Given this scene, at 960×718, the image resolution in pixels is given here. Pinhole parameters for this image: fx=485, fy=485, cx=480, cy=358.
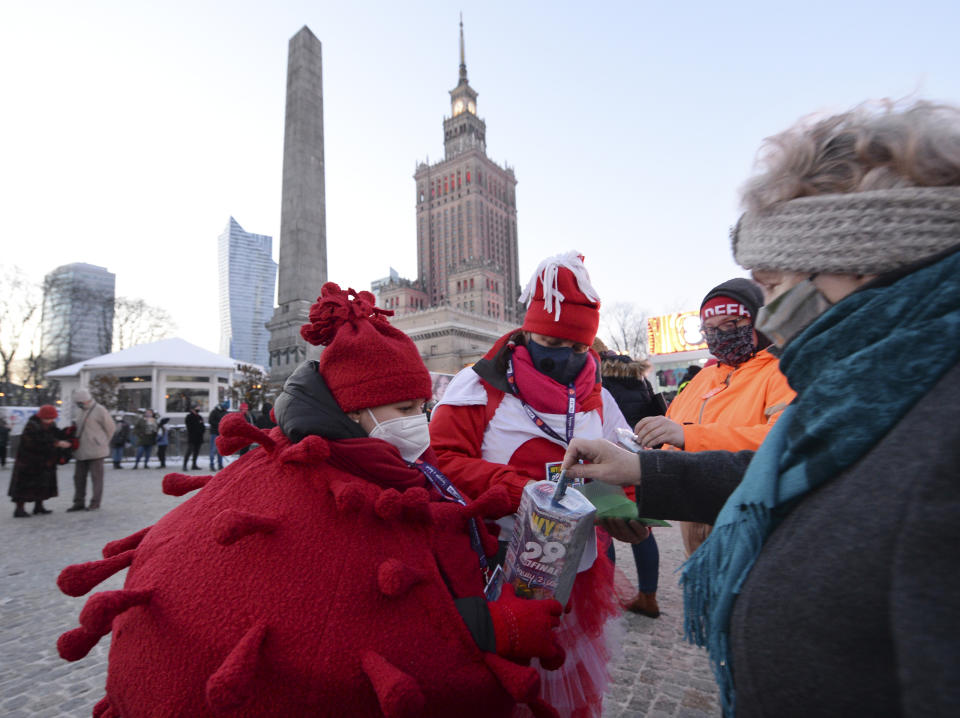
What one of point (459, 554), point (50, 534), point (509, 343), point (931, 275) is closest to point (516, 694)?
point (459, 554)

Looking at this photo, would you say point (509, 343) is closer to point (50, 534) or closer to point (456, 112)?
point (50, 534)

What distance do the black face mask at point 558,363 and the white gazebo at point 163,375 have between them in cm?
2209

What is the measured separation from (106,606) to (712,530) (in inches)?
49.0

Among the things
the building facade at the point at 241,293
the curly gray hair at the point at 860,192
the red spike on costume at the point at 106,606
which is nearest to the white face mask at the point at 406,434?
the red spike on costume at the point at 106,606

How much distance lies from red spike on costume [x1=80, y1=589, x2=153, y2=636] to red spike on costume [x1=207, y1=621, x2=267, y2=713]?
24cm

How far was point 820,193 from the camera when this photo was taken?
98 centimetres

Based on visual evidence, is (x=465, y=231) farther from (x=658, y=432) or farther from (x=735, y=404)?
(x=658, y=432)

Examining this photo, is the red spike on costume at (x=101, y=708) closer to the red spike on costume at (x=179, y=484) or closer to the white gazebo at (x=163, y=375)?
the red spike on costume at (x=179, y=484)

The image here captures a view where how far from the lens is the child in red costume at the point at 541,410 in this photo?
1.78 m

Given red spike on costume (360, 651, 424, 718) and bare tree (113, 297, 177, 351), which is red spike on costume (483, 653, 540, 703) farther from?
bare tree (113, 297, 177, 351)

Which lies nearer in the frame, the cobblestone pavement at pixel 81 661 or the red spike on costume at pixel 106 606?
the red spike on costume at pixel 106 606

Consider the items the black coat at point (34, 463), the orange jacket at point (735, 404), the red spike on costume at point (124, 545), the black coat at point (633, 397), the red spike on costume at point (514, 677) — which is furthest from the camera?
the black coat at point (34, 463)

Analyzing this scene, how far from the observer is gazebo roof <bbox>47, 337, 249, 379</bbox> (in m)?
21.6

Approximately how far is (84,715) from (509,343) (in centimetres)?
294
